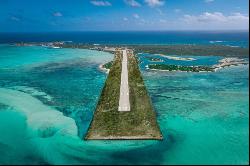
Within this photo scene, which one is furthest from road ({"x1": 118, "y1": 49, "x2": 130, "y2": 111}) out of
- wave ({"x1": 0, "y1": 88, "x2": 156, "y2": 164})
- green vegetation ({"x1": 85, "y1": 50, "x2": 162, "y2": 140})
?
wave ({"x1": 0, "y1": 88, "x2": 156, "y2": 164})

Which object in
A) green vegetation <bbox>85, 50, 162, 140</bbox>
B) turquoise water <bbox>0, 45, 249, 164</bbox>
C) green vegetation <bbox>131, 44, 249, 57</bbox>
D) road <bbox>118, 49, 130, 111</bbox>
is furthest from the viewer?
green vegetation <bbox>131, 44, 249, 57</bbox>

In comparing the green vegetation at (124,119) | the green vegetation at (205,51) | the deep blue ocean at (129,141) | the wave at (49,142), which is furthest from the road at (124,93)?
the green vegetation at (205,51)

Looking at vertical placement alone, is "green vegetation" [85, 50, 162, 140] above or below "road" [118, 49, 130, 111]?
below

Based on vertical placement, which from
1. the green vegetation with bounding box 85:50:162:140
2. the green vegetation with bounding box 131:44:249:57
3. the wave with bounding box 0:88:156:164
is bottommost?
the wave with bounding box 0:88:156:164

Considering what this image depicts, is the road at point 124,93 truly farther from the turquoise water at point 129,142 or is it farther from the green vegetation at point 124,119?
the turquoise water at point 129,142

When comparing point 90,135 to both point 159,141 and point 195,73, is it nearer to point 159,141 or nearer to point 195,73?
point 159,141

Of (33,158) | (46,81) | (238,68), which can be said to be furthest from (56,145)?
(238,68)

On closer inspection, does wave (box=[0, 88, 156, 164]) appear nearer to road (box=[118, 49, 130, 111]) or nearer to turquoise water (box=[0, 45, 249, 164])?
turquoise water (box=[0, 45, 249, 164])
